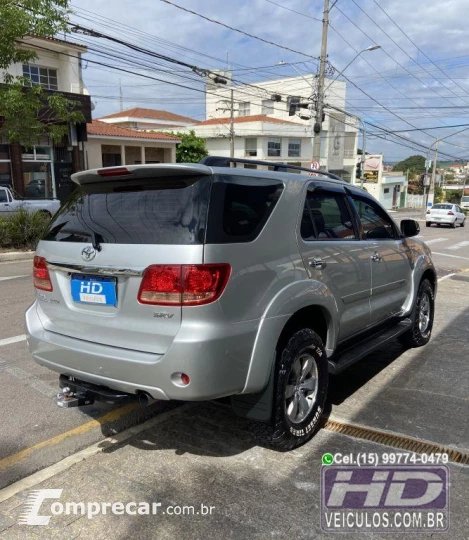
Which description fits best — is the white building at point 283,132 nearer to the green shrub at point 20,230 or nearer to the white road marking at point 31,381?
the green shrub at point 20,230

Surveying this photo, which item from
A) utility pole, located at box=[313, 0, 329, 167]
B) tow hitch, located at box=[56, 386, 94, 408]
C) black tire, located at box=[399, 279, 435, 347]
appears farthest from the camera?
utility pole, located at box=[313, 0, 329, 167]

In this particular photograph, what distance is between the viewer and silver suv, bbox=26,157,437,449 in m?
2.70

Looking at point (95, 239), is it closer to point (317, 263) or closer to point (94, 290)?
point (94, 290)

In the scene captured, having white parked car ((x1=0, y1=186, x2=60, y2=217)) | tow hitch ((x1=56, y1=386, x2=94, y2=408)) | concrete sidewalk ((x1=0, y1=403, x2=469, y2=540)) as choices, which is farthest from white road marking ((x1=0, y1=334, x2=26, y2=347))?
white parked car ((x1=0, y1=186, x2=60, y2=217))

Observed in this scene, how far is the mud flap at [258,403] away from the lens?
301cm

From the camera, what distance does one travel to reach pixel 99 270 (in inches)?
115

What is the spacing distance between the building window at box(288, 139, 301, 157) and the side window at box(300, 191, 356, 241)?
47496 millimetres

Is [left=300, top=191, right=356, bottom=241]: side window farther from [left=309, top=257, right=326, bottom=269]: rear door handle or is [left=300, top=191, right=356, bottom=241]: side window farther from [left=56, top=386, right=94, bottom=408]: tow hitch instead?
[left=56, top=386, right=94, bottom=408]: tow hitch

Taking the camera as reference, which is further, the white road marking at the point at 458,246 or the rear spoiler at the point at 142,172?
the white road marking at the point at 458,246

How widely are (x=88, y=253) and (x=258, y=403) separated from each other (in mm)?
1389

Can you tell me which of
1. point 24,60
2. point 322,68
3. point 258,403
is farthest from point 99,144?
point 258,403

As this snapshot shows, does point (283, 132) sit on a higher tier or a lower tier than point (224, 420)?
higher

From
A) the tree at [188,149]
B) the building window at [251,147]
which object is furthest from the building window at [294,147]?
the tree at [188,149]

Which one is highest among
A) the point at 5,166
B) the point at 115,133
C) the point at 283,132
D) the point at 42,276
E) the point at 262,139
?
the point at 283,132
